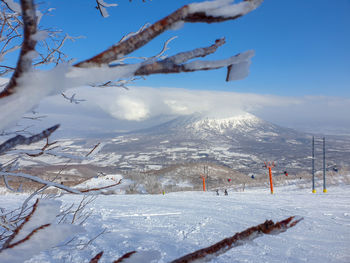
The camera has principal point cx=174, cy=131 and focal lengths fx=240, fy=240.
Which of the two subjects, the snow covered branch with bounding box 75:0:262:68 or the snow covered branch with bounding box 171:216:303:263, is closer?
the snow covered branch with bounding box 75:0:262:68

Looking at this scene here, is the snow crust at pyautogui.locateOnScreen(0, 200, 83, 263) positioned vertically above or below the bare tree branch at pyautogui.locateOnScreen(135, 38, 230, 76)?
below

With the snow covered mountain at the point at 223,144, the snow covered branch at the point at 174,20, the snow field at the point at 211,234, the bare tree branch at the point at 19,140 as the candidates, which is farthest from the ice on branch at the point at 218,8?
the snow covered mountain at the point at 223,144

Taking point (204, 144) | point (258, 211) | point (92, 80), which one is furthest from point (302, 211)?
point (204, 144)

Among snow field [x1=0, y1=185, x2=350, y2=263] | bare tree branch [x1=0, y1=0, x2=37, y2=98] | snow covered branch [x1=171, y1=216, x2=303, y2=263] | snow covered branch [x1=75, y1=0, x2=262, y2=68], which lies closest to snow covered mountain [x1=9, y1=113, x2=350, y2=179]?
snow field [x1=0, y1=185, x2=350, y2=263]

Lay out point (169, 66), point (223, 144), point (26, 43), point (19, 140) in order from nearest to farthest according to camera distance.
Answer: point (26, 43)
point (169, 66)
point (19, 140)
point (223, 144)

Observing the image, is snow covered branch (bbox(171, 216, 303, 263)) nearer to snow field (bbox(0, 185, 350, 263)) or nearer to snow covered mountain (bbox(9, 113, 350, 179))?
snow field (bbox(0, 185, 350, 263))

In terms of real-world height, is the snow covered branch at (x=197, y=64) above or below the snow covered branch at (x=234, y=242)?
above

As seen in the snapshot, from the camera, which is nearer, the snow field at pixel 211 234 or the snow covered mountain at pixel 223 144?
the snow field at pixel 211 234

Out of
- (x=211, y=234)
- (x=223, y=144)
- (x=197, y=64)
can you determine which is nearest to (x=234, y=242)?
(x=197, y=64)

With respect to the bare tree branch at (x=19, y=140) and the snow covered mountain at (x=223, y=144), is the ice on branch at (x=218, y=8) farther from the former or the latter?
the snow covered mountain at (x=223, y=144)

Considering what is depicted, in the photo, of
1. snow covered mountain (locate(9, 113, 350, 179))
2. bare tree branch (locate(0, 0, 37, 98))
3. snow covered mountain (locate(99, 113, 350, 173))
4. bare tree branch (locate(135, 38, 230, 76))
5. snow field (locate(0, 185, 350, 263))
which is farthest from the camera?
snow covered mountain (locate(99, 113, 350, 173))

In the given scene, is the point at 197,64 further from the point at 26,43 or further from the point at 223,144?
the point at 223,144

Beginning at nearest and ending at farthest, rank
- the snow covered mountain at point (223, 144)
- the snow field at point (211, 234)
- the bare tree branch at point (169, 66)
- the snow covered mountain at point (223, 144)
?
the bare tree branch at point (169, 66) → the snow field at point (211, 234) → the snow covered mountain at point (223, 144) → the snow covered mountain at point (223, 144)

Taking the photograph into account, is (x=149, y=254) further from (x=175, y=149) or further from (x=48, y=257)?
(x=175, y=149)
